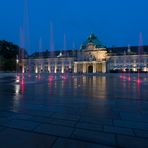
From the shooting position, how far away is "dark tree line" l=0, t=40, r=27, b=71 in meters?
101

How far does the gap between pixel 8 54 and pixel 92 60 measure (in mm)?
44352

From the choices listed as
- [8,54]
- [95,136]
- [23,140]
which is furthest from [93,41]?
[23,140]

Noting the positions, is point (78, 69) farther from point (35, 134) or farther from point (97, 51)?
point (35, 134)

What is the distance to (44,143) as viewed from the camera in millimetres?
4285

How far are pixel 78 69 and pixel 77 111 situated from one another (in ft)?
404

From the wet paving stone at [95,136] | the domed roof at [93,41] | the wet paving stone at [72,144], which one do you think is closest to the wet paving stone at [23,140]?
the wet paving stone at [72,144]

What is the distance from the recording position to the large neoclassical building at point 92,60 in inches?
4838

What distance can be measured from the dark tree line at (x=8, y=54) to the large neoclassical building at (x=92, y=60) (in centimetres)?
2158

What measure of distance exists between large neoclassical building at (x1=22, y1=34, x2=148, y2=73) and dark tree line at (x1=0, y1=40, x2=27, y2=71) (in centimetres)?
2158

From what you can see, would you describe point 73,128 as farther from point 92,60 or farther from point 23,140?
point 92,60

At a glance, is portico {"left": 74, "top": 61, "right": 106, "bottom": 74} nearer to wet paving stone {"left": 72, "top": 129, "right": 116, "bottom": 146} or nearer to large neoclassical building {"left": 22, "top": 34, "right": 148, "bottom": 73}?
large neoclassical building {"left": 22, "top": 34, "right": 148, "bottom": 73}

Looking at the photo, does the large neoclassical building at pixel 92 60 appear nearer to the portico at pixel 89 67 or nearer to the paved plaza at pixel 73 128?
the portico at pixel 89 67

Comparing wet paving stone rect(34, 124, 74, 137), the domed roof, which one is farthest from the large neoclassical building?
wet paving stone rect(34, 124, 74, 137)

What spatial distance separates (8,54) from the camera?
11356 centimetres
